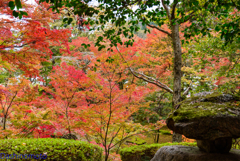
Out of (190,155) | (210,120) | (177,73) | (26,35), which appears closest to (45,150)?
(26,35)

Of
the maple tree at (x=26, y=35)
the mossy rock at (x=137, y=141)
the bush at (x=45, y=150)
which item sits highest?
the maple tree at (x=26, y=35)

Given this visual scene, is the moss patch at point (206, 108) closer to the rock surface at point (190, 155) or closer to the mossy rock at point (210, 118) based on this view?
the mossy rock at point (210, 118)

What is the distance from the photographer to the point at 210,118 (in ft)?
7.61

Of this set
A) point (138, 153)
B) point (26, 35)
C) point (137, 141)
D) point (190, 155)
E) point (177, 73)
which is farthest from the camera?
point (137, 141)

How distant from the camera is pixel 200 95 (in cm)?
315

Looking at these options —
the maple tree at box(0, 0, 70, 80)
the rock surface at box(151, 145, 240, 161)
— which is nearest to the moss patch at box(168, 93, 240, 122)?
the rock surface at box(151, 145, 240, 161)

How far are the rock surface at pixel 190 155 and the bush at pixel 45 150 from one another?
1997mm

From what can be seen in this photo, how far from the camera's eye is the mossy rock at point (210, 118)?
2.23 m

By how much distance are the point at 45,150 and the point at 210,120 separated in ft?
12.2

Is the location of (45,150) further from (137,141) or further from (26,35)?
(137,141)

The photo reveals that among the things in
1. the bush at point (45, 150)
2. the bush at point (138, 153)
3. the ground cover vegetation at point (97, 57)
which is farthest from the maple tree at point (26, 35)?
the bush at point (138, 153)

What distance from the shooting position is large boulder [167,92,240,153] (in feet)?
7.32

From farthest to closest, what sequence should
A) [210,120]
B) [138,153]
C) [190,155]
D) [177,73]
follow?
[138,153] < [177,73] < [190,155] < [210,120]

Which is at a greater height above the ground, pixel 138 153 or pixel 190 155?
pixel 190 155
